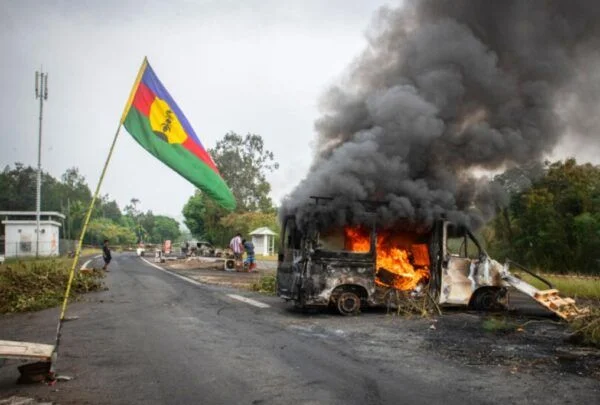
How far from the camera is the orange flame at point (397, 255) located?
10844mm

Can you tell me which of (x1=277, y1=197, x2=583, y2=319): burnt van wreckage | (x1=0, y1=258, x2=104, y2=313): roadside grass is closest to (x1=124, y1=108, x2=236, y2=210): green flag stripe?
(x1=277, y1=197, x2=583, y2=319): burnt van wreckage

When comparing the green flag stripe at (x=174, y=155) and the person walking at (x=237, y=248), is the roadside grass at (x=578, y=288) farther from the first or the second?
the person walking at (x=237, y=248)

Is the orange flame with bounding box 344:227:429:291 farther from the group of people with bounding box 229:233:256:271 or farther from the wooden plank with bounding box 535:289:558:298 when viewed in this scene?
the group of people with bounding box 229:233:256:271

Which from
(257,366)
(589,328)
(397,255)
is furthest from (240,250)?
(257,366)

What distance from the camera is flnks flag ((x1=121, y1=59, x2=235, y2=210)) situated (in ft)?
23.0

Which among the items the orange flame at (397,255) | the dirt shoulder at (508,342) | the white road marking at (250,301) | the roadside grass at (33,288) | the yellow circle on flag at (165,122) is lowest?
the white road marking at (250,301)

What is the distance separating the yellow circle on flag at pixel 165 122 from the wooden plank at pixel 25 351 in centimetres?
314

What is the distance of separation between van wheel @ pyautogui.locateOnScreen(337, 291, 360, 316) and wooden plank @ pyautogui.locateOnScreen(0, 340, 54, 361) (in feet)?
20.0

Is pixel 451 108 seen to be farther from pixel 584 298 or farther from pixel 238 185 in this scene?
pixel 238 185

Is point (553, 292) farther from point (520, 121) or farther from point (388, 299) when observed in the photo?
point (520, 121)

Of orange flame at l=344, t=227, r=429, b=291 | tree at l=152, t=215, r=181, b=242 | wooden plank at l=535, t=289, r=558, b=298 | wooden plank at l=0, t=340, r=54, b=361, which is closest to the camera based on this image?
wooden plank at l=0, t=340, r=54, b=361

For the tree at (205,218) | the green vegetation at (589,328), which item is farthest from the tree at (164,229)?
the green vegetation at (589,328)

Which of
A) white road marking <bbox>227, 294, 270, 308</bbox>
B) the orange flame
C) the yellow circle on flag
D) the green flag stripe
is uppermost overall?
the yellow circle on flag

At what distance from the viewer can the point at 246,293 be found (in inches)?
615
